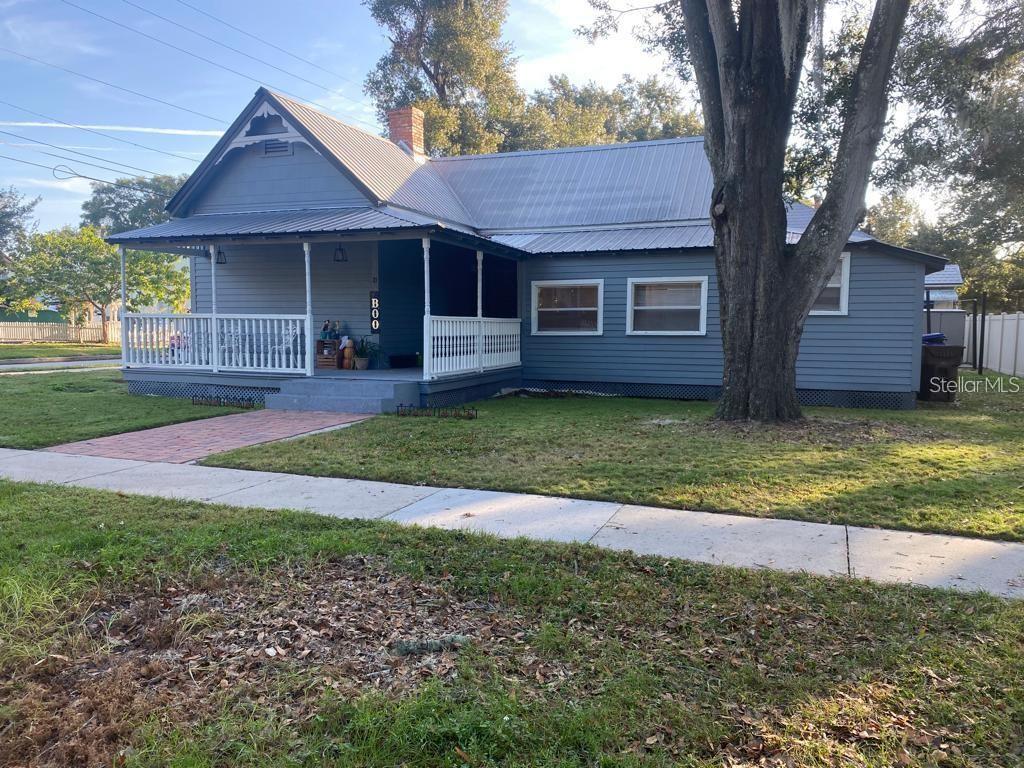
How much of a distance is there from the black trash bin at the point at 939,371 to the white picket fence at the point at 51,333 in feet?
121

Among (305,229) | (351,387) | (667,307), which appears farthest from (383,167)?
(667,307)

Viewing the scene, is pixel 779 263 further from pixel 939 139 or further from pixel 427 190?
pixel 427 190

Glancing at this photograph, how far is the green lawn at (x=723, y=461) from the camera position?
5.76m

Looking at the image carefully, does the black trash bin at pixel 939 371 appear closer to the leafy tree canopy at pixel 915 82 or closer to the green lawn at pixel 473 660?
the leafy tree canopy at pixel 915 82

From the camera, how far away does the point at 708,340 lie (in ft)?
45.0

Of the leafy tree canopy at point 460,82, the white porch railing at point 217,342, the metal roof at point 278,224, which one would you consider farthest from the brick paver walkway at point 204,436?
the leafy tree canopy at point 460,82

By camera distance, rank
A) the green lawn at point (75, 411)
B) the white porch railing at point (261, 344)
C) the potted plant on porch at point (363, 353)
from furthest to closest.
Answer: the potted plant on porch at point (363, 353)
the white porch railing at point (261, 344)
the green lawn at point (75, 411)

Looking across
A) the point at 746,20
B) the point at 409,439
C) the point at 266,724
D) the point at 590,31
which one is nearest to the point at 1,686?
the point at 266,724

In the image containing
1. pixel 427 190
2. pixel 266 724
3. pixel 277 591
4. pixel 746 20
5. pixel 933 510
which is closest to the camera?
pixel 266 724

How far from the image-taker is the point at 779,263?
9.60 m

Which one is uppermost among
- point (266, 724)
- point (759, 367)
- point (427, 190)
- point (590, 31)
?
point (590, 31)

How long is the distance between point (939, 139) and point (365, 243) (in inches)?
426

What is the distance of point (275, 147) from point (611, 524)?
40.9ft

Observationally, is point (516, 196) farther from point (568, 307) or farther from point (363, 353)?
point (363, 353)
